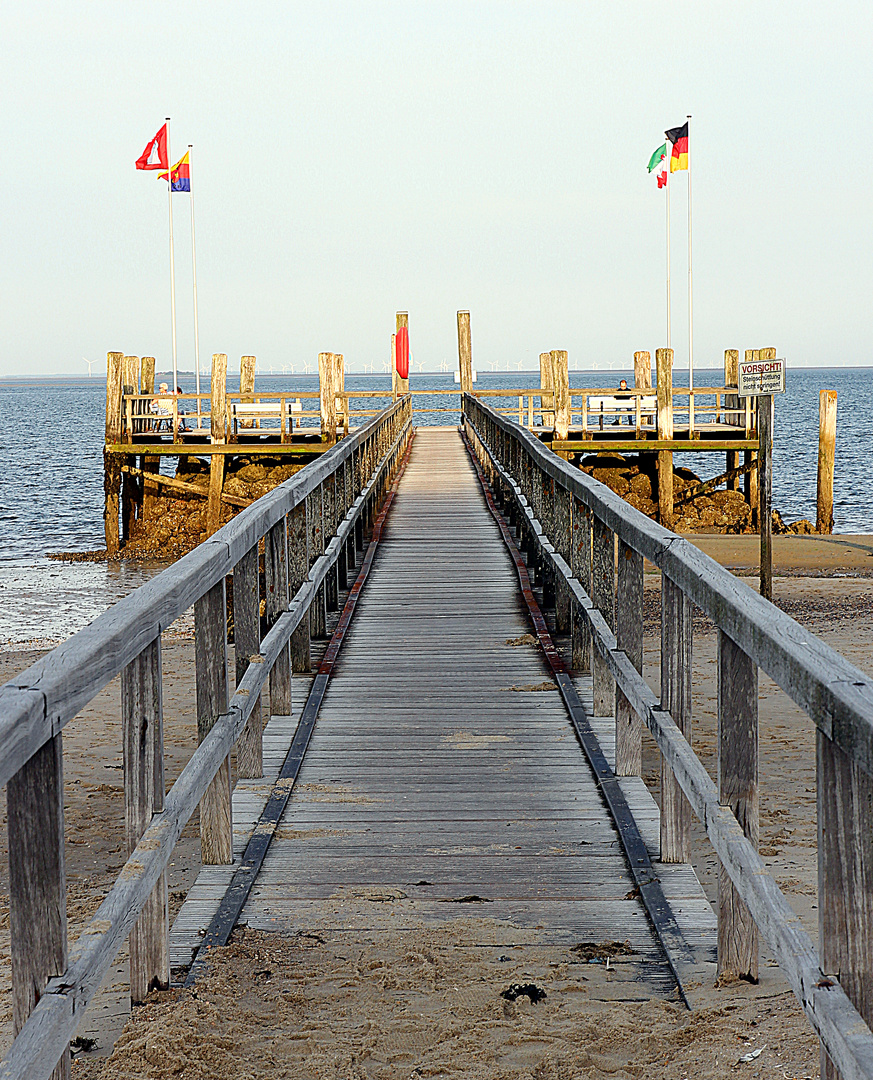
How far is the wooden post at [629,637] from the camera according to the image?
4148mm

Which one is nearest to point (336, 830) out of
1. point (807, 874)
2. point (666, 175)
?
point (807, 874)

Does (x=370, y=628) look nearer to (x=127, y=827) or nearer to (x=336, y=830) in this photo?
(x=336, y=830)

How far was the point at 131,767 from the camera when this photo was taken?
8.56 feet

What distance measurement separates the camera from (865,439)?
6375cm

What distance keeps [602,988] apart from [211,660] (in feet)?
4.60

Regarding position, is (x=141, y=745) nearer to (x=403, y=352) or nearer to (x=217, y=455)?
(x=217, y=455)

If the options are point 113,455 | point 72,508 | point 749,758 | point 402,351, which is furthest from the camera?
point 72,508

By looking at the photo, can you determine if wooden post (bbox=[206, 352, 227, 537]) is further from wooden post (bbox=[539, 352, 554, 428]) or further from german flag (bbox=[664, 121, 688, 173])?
german flag (bbox=[664, 121, 688, 173])

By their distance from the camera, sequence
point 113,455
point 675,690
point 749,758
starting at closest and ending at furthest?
point 749,758 < point 675,690 < point 113,455

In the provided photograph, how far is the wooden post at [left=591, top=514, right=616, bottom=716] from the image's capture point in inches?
195

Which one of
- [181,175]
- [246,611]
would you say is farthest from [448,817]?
[181,175]

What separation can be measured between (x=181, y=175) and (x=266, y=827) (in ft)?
94.4

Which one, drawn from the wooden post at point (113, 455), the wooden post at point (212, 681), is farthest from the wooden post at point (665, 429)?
the wooden post at point (212, 681)

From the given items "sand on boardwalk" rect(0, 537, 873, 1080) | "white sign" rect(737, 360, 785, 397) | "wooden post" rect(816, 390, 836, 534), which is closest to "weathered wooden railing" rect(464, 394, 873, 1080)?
"sand on boardwalk" rect(0, 537, 873, 1080)
